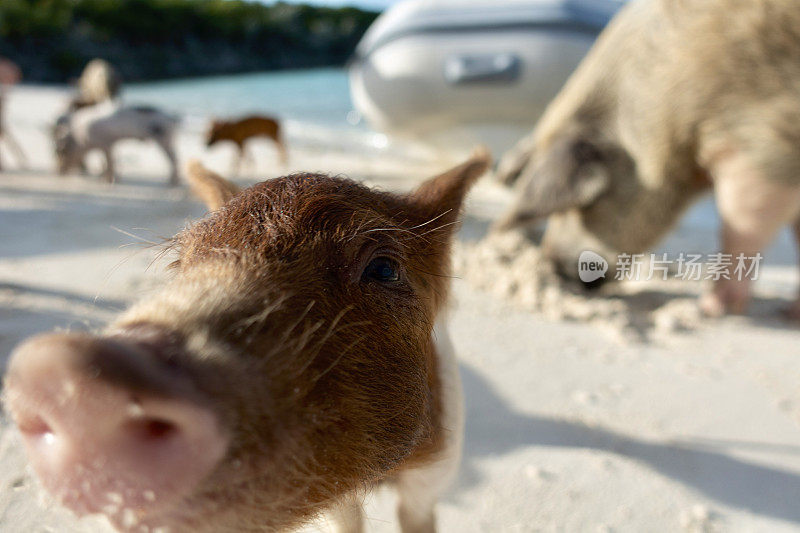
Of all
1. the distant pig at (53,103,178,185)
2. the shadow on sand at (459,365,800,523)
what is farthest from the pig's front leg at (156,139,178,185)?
the shadow on sand at (459,365,800,523)

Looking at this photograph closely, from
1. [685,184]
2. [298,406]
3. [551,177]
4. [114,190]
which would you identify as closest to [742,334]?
[685,184]

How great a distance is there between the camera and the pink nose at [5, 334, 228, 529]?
661mm

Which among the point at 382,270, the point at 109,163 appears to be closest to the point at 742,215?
the point at 382,270

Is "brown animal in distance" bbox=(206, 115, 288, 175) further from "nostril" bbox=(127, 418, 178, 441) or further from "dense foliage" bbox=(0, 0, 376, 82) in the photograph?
"dense foliage" bbox=(0, 0, 376, 82)

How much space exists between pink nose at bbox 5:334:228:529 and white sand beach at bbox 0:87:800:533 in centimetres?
51

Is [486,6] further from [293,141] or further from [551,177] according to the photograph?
[293,141]

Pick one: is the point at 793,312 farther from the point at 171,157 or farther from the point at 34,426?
the point at 171,157

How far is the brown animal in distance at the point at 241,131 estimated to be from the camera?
7.24 metres

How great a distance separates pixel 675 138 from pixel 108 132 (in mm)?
6175

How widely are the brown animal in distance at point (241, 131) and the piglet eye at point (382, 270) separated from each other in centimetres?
661

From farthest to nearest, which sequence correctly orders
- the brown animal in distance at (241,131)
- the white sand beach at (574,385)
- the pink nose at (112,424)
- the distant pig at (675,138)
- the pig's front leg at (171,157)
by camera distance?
the brown animal in distance at (241,131) → the pig's front leg at (171,157) → the distant pig at (675,138) → the white sand beach at (574,385) → the pink nose at (112,424)

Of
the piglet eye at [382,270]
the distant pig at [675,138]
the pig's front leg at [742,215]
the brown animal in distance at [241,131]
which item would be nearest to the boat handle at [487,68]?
the distant pig at [675,138]

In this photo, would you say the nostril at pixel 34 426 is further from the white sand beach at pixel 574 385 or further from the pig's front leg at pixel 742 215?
the pig's front leg at pixel 742 215

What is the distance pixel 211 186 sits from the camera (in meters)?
1.67
